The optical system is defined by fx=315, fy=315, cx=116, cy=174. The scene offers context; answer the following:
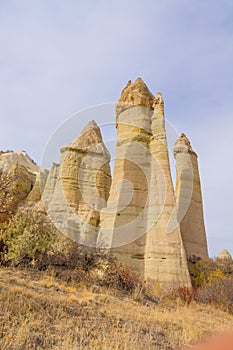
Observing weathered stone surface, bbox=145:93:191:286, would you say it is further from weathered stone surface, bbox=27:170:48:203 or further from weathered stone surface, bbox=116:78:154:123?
weathered stone surface, bbox=27:170:48:203

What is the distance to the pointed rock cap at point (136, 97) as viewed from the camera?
693 inches

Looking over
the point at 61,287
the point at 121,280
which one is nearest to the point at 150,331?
the point at 61,287

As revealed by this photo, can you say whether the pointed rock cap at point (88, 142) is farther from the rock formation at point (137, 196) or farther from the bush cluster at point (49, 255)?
the bush cluster at point (49, 255)

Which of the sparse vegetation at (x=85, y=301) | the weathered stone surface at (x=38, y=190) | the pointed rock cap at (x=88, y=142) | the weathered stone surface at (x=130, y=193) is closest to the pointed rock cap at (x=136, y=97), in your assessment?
the weathered stone surface at (x=130, y=193)

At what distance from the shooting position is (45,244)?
34.6 feet

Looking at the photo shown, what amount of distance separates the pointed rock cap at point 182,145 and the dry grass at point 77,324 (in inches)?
546

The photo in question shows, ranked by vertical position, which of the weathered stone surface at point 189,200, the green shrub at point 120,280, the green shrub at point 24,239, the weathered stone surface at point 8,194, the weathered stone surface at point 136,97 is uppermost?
the weathered stone surface at point 136,97

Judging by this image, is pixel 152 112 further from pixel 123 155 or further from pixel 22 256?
pixel 22 256

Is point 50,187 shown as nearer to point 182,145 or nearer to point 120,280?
point 182,145

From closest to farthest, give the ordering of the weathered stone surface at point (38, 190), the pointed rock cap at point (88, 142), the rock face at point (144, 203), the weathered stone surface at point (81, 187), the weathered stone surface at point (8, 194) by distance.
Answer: the weathered stone surface at point (8, 194), the rock face at point (144, 203), the weathered stone surface at point (81, 187), the pointed rock cap at point (88, 142), the weathered stone surface at point (38, 190)

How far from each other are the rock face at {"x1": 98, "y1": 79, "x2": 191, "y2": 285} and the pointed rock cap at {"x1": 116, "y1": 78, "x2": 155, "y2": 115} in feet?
0.20

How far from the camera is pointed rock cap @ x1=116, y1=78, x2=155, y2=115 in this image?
1759 cm

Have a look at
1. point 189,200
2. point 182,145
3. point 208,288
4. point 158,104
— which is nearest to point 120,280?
point 208,288

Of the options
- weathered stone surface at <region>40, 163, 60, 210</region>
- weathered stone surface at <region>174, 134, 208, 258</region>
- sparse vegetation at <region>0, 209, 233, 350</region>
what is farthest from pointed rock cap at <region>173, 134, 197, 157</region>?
weathered stone surface at <region>40, 163, 60, 210</region>
